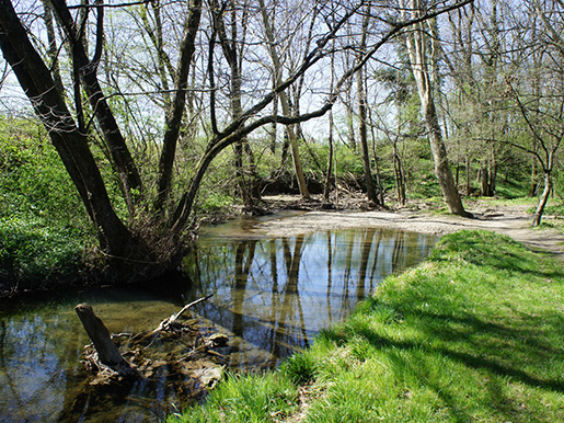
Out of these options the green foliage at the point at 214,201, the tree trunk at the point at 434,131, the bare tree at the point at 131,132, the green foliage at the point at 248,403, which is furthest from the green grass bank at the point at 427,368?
the tree trunk at the point at 434,131

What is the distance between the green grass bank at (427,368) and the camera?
9.11 ft

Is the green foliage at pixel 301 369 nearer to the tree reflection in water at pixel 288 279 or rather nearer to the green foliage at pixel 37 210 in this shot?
the tree reflection in water at pixel 288 279

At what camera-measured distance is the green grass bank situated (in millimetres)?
2777

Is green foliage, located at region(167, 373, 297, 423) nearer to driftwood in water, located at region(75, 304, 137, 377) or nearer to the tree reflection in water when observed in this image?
the tree reflection in water

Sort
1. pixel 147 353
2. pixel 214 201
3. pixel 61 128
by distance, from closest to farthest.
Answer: pixel 147 353 → pixel 61 128 → pixel 214 201

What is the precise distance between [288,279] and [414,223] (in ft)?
29.0

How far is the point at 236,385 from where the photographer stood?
3260 mm

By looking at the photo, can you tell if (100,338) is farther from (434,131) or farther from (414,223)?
(434,131)

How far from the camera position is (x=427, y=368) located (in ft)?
10.6

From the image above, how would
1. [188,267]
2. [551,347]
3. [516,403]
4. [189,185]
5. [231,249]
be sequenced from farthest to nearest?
[231,249]
[188,267]
[189,185]
[551,347]
[516,403]

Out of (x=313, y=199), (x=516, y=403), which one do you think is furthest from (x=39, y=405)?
(x=313, y=199)

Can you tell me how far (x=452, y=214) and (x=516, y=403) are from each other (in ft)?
46.4

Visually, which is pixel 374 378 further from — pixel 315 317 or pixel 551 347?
pixel 315 317

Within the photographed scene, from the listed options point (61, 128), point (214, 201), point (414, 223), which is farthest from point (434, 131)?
point (61, 128)
